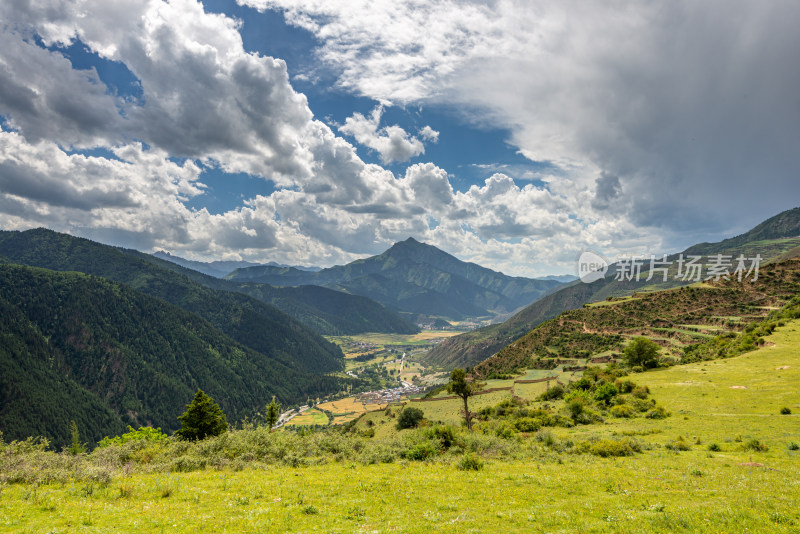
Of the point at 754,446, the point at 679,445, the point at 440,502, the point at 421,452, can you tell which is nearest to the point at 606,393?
the point at 679,445

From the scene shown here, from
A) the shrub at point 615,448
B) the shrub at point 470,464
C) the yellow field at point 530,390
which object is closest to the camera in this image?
the shrub at point 470,464

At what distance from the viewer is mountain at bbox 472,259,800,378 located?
86.6m

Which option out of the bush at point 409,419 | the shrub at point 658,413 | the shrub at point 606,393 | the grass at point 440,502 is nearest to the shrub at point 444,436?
the grass at point 440,502

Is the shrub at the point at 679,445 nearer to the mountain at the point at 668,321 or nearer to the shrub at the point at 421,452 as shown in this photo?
the shrub at the point at 421,452

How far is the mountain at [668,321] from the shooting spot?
284 feet

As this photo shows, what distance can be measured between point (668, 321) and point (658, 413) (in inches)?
3024

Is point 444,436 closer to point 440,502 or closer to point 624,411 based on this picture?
point 440,502

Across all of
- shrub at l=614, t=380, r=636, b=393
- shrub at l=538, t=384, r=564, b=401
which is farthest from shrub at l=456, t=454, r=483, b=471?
shrub at l=538, t=384, r=564, b=401

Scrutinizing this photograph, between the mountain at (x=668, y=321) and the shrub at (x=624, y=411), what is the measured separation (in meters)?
44.2

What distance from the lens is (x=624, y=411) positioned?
4338cm

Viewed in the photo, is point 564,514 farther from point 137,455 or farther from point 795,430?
point 137,455

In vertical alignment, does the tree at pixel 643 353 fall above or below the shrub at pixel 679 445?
above

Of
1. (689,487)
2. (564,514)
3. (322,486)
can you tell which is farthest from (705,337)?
(322,486)

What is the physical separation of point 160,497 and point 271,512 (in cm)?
772
